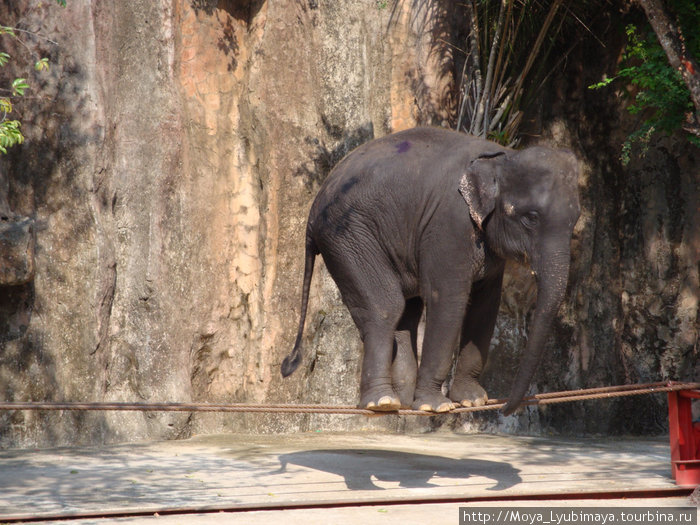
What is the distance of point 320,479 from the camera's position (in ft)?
19.5

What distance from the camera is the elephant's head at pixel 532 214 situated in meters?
5.19

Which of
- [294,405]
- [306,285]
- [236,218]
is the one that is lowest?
[294,405]

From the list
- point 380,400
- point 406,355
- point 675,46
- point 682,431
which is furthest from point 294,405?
point 675,46

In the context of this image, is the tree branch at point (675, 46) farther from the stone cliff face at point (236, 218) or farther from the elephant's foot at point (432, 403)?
the elephant's foot at point (432, 403)

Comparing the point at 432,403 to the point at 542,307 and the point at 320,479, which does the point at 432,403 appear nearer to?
the point at 542,307

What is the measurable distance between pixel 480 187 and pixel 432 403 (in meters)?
1.29

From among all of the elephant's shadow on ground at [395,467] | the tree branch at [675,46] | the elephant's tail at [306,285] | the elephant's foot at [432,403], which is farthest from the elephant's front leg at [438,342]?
the tree branch at [675,46]

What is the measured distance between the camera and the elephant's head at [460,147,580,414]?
519 centimetres

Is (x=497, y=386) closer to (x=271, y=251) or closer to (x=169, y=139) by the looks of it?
(x=271, y=251)

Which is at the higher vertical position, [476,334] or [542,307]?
[542,307]

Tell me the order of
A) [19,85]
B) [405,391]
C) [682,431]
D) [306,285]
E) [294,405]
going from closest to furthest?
[294,405] < [682,431] < [405,391] < [19,85] < [306,285]

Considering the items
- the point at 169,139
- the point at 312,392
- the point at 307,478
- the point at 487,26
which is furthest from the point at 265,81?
the point at 307,478

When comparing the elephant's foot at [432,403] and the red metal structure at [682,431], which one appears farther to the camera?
the red metal structure at [682,431]

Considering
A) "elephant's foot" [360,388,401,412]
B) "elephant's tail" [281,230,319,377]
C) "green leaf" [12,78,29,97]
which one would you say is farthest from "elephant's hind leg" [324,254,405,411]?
"green leaf" [12,78,29,97]
